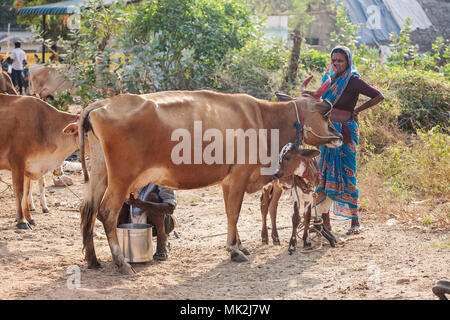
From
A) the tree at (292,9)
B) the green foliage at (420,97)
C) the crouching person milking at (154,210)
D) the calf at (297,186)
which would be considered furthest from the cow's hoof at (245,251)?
the tree at (292,9)

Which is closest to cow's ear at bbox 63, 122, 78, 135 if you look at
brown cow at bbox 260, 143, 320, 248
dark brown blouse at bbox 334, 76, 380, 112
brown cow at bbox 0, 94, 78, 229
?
brown cow at bbox 0, 94, 78, 229

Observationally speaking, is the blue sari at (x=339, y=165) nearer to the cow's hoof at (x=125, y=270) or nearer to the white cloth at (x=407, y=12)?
the cow's hoof at (x=125, y=270)

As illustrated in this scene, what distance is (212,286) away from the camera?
528 cm

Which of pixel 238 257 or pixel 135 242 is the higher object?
pixel 135 242

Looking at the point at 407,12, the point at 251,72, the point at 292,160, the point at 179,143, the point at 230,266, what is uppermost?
the point at 407,12

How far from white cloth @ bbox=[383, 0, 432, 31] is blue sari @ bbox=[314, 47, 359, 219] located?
13574 mm

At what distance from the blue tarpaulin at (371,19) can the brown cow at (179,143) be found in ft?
45.1

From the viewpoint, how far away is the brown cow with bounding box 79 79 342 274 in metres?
5.44

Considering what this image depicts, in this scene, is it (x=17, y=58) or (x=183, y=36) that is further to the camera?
(x=17, y=58)

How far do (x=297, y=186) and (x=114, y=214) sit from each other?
6.72 feet

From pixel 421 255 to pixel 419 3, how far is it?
1616cm

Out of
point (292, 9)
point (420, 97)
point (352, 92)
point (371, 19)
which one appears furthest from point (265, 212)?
point (292, 9)

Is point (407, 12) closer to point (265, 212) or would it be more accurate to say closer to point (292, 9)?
point (292, 9)

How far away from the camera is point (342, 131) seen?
6906mm
